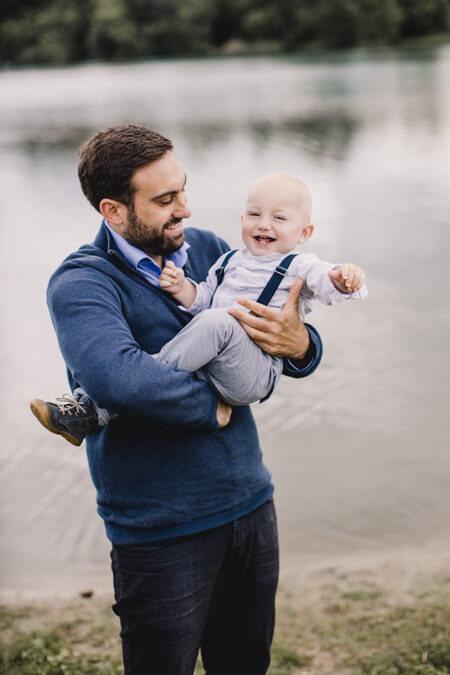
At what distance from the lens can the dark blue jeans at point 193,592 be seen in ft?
6.64

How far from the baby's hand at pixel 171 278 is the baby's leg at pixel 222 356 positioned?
5.1 inches

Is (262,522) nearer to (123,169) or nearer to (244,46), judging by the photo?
(123,169)

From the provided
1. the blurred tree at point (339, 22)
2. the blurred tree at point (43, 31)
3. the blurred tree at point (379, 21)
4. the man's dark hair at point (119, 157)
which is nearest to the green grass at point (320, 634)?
the man's dark hair at point (119, 157)

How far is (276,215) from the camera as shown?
2291 mm

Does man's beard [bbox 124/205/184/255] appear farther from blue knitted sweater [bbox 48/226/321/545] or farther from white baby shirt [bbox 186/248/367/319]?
white baby shirt [bbox 186/248/367/319]

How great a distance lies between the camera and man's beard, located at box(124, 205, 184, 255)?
2027mm

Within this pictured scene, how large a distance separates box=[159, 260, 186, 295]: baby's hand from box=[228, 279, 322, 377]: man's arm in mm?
176

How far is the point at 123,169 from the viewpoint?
196 centimetres

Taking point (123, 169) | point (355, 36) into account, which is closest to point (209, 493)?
point (123, 169)

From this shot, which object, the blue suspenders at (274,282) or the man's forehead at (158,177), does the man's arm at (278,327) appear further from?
the man's forehead at (158,177)

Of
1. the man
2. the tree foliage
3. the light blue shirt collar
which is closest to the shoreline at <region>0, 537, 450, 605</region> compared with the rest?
the man

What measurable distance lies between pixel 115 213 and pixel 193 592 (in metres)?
1.11

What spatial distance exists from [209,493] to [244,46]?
74985mm

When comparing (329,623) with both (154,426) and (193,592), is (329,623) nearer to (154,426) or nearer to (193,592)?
(193,592)
